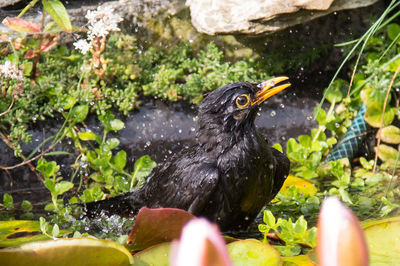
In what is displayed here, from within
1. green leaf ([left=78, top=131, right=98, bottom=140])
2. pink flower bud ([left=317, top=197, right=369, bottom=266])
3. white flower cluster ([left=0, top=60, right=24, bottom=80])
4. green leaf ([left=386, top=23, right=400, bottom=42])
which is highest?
pink flower bud ([left=317, top=197, right=369, bottom=266])

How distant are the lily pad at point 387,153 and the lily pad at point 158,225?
8.77 feet

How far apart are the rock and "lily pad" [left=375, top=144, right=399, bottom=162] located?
1.12 meters

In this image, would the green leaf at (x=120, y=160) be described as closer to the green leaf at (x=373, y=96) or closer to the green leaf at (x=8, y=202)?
the green leaf at (x=8, y=202)

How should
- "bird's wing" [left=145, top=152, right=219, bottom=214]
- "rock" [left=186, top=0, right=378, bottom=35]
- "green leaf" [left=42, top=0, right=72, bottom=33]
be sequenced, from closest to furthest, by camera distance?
"bird's wing" [left=145, top=152, right=219, bottom=214]
"green leaf" [left=42, top=0, right=72, bottom=33]
"rock" [left=186, top=0, right=378, bottom=35]

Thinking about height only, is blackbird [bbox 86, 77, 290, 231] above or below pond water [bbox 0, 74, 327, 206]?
above

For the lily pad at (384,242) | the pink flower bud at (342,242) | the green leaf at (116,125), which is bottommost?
the green leaf at (116,125)

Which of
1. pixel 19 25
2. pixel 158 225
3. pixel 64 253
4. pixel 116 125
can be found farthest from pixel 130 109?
pixel 64 253

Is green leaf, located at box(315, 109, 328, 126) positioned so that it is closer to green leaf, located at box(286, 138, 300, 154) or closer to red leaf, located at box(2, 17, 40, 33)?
green leaf, located at box(286, 138, 300, 154)

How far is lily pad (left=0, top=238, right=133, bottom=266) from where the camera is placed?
157cm

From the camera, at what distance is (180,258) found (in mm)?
491

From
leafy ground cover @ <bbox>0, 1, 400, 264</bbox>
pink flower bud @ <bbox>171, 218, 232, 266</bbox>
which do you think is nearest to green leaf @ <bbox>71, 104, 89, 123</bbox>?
leafy ground cover @ <bbox>0, 1, 400, 264</bbox>

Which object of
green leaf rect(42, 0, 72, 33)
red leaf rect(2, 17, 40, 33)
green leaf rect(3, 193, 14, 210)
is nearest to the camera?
green leaf rect(42, 0, 72, 33)

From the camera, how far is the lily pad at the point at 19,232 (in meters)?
2.56

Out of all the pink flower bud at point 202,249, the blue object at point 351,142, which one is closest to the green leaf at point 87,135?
the blue object at point 351,142
